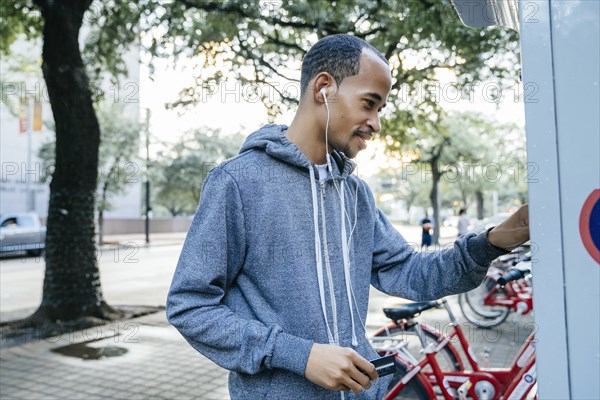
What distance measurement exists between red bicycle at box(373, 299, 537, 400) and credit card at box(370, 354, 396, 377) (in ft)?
7.28

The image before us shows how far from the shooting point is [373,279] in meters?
1.76

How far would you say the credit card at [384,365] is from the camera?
1258 mm

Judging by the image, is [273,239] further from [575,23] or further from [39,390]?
[39,390]

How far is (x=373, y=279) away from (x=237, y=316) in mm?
602

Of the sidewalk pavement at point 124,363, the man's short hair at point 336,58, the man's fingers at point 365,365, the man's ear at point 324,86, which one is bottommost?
the sidewalk pavement at point 124,363

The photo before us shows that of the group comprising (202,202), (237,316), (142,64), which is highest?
(142,64)

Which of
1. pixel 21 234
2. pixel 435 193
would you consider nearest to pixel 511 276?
pixel 21 234

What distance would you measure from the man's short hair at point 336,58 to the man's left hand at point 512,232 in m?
0.55

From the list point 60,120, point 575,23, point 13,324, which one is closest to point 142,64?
point 60,120

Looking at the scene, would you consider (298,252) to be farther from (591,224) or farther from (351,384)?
(591,224)

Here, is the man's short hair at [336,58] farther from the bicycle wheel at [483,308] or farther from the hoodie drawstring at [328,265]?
the bicycle wheel at [483,308]

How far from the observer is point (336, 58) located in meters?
1.47

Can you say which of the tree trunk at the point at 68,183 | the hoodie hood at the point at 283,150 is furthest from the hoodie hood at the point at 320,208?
the tree trunk at the point at 68,183

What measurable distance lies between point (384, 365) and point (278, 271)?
1.17 ft
